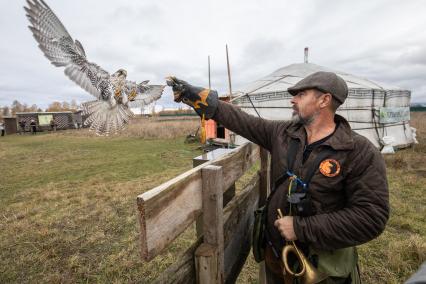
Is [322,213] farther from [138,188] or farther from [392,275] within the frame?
[138,188]

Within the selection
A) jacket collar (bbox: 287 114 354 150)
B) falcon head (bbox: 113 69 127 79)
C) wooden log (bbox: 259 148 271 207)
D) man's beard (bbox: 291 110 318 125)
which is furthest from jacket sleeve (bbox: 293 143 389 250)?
falcon head (bbox: 113 69 127 79)

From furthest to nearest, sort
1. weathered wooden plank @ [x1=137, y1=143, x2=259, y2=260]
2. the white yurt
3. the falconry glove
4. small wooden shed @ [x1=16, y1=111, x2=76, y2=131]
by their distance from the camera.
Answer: small wooden shed @ [x1=16, y1=111, x2=76, y2=131] → the white yurt → the falconry glove → weathered wooden plank @ [x1=137, y1=143, x2=259, y2=260]

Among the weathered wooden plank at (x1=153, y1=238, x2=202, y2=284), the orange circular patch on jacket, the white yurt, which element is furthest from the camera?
the white yurt

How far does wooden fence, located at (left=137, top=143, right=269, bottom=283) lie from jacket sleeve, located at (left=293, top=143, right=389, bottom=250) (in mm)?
555

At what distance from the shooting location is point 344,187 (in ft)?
5.19

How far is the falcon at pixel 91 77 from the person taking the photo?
12.5 ft

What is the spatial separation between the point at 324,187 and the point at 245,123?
85cm

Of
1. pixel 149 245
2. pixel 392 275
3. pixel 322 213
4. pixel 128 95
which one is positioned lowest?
pixel 392 275

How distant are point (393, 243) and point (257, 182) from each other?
2565 mm

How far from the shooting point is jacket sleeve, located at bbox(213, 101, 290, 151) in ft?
7.03

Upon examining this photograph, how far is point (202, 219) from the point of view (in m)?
1.65

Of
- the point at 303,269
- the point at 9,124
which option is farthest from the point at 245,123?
the point at 9,124

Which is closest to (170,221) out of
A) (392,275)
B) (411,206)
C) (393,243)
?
(392,275)

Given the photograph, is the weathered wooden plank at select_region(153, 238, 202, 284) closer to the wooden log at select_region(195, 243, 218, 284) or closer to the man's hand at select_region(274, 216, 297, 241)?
the wooden log at select_region(195, 243, 218, 284)
